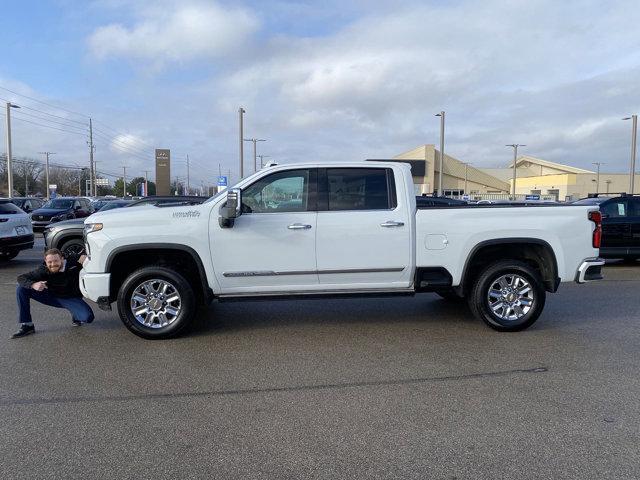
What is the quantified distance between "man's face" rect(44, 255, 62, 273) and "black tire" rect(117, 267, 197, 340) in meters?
1.01

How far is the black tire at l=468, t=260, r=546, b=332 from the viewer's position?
621 cm

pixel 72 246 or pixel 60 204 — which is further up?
pixel 60 204

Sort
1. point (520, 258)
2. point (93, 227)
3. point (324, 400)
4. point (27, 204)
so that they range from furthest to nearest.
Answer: point (27, 204) → point (520, 258) → point (93, 227) → point (324, 400)

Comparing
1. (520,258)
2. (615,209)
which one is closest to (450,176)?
(615,209)

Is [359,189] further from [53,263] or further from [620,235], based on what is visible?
Answer: [620,235]

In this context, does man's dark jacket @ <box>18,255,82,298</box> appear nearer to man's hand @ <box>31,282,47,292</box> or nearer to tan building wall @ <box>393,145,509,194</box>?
man's hand @ <box>31,282,47,292</box>

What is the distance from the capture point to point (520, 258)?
6.57 m

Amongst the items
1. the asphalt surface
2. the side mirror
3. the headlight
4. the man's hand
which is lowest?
the asphalt surface

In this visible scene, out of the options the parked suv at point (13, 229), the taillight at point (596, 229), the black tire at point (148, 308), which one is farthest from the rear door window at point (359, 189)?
the parked suv at point (13, 229)

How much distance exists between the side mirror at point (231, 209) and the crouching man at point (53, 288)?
6.11 feet

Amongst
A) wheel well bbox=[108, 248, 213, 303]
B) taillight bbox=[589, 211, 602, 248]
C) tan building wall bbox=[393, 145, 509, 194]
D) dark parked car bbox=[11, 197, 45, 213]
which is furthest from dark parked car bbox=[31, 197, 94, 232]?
tan building wall bbox=[393, 145, 509, 194]

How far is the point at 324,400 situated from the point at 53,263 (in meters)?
3.92

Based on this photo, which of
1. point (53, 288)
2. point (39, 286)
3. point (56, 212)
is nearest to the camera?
point (39, 286)

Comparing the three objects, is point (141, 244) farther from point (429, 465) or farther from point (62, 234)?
point (62, 234)
